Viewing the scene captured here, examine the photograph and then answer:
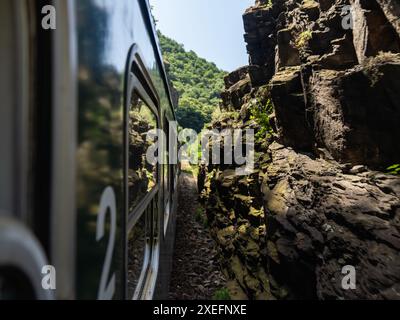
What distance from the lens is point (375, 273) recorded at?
2.48 meters

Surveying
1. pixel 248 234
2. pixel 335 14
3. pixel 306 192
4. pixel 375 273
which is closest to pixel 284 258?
pixel 306 192

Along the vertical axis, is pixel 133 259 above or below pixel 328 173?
below

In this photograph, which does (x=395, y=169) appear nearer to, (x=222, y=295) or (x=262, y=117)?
(x=222, y=295)

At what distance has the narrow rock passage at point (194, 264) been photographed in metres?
5.21

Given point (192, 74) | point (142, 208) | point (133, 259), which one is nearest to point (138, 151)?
point (142, 208)

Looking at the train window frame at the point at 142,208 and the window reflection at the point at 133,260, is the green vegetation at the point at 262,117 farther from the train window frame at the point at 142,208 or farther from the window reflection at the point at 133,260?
the window reflection at the point at 133,260

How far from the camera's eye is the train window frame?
1396mm

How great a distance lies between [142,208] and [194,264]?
15.5 feet

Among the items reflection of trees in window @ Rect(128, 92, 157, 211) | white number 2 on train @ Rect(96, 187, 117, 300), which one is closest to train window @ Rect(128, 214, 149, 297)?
reflection of trees in window @ Rect(128, 92, 157, 211)

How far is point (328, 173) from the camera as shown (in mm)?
4051

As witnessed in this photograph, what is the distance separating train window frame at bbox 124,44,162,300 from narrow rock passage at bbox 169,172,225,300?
95.5 inches

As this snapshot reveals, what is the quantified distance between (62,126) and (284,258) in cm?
363

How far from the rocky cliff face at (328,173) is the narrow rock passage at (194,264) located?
38cm
